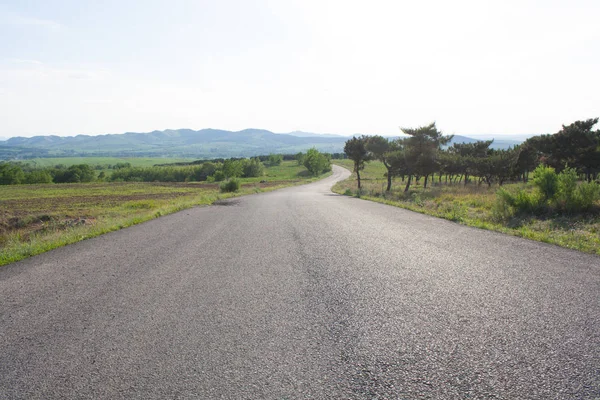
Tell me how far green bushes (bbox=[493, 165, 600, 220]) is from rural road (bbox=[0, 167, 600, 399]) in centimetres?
455

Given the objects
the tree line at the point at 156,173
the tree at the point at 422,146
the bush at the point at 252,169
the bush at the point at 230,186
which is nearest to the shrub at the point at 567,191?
the tree at the point at 422,146

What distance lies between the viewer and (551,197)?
444 inches

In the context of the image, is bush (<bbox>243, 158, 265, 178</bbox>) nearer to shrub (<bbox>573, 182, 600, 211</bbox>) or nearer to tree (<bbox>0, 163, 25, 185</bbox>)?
tree (<bbox>0, 163, 25, 185</bbox>)

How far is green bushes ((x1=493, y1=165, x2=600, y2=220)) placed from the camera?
10492 mm

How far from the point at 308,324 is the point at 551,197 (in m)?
11.3

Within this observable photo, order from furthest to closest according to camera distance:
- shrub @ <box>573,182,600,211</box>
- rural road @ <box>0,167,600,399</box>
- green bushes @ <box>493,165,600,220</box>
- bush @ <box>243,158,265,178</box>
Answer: bush @ <box>243,158,265,178</box> → green bushes @ <box>493,165,600,220</box> → shrub @ <box>573,182,600,211</box> → rural road @ <box>0,167,600,399</box>

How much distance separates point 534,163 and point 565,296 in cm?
4902

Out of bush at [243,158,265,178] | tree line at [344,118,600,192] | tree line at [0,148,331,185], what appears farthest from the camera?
bush at [243,158,265,178]

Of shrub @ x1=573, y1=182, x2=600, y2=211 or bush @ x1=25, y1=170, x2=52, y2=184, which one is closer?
shrub @ x1=573, y1=182, x2=600, y2=211

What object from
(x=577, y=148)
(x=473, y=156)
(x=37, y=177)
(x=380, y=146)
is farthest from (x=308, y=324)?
(x=37, y=177)

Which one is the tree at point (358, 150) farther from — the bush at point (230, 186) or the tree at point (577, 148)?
the tree at point (577, 148)

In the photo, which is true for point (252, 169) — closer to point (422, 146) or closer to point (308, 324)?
point (422, 146)

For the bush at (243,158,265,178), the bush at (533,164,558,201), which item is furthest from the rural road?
the bush at (243,158,265,178)

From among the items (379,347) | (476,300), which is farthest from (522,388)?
(476,300)
